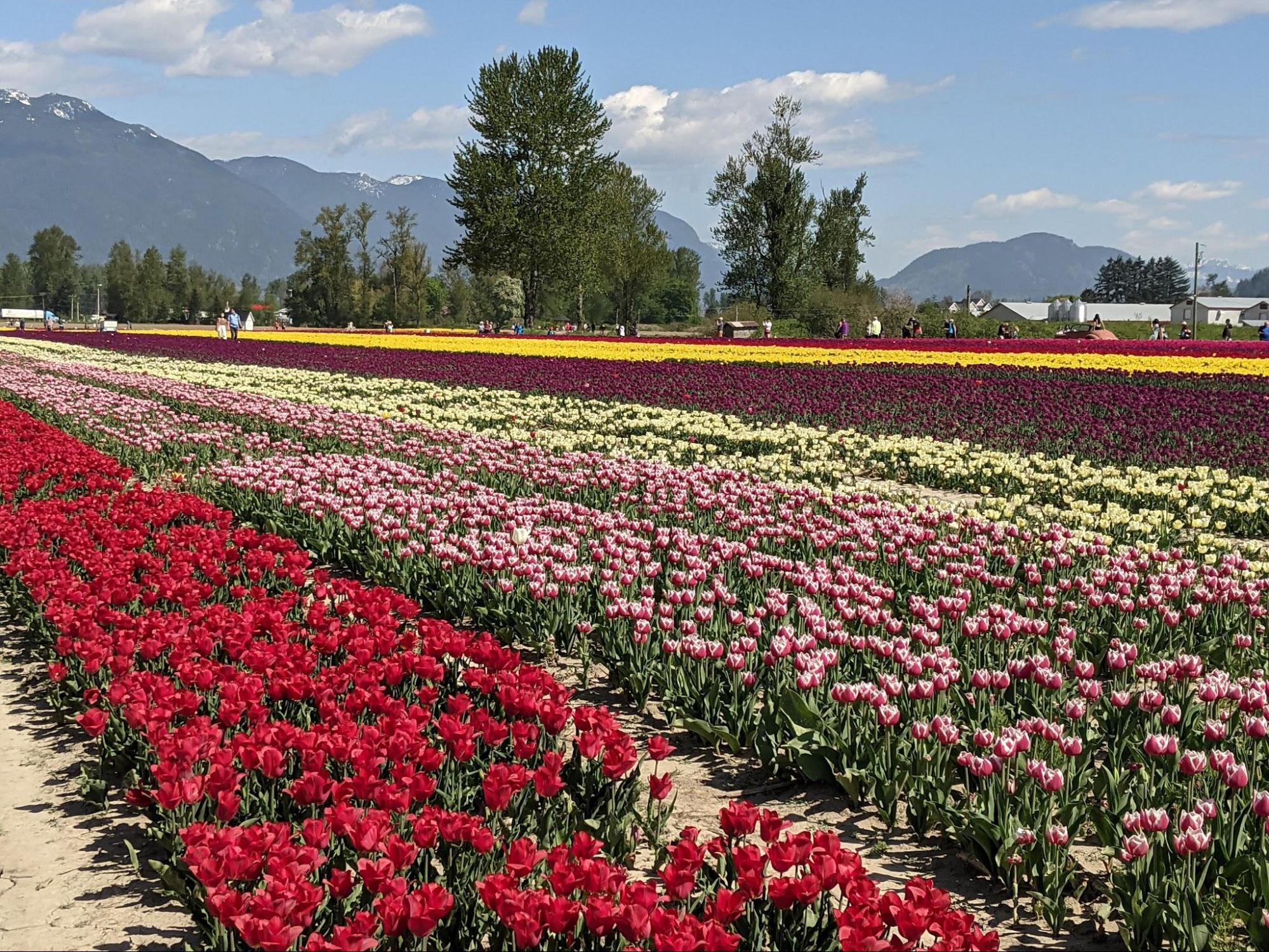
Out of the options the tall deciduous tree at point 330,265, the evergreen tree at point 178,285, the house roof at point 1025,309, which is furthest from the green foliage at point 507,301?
the house roof at point 1025,309

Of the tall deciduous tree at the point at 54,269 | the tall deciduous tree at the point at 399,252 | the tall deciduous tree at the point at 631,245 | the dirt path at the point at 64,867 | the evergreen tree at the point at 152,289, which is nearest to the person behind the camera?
the dirt path at the point at 64,867

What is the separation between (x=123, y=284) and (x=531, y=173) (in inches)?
3628

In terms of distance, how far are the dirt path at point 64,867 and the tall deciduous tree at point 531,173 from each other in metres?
58.8

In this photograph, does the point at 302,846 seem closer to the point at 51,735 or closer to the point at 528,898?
the point at 528,898

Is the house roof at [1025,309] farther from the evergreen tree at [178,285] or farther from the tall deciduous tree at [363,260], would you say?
the evergreen tree at [178,285]

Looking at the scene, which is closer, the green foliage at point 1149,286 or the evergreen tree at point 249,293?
the evergreen tree at point 249,293

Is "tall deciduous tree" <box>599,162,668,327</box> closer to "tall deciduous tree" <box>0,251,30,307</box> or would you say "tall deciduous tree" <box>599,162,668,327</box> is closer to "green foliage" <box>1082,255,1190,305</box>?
"tall deciduous tree" <box>0,251,30,307</box>

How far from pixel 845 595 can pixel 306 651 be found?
3.06 m

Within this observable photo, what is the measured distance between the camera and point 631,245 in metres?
81.7

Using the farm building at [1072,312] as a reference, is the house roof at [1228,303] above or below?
above

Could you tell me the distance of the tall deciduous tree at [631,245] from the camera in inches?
3024

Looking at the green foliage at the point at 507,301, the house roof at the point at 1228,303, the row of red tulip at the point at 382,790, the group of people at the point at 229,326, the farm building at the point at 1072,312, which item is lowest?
the row of red tulip at the point at 382,790

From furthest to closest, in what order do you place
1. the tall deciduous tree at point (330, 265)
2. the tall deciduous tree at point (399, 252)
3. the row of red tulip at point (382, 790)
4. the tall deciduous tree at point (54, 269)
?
the tall deciduous tree at point (54, 269) < the tall deciduous tree at point (330, 265) < the tall deciduous tree at point (399, 252) < the row of red tulip at point (382, 790)

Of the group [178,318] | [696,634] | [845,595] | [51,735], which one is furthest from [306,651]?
[178,318]
